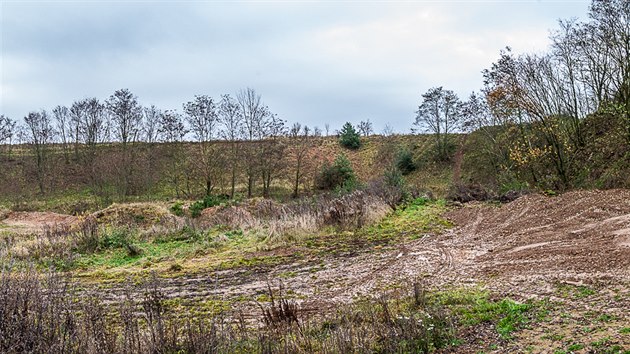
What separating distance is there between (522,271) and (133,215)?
18.2m

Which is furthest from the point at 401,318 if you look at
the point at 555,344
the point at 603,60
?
the point at 603,60

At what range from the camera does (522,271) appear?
7.41 meters

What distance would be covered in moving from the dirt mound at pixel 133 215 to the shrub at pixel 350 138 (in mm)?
29707

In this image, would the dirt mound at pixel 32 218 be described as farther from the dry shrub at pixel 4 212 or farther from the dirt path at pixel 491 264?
the dirt path at pixel 491 264

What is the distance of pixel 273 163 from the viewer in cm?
3719

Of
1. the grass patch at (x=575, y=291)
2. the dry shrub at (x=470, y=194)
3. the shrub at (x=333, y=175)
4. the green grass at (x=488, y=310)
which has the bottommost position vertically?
the green grass at (x=488, y=310)

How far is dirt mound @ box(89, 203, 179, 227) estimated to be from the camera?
20469mm

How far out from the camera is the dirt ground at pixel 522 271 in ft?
16.5

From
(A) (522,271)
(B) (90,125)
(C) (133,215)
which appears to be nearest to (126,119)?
(B) (90,125)

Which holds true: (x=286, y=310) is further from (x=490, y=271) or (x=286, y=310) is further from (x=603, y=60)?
(x=603, y=60)

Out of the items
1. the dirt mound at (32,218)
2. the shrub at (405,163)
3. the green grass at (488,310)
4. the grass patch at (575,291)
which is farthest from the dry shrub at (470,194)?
the dirt mound at (32,218)

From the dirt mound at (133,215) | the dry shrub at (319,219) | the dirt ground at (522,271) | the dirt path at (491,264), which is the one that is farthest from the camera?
the dirt mound at (133,215)

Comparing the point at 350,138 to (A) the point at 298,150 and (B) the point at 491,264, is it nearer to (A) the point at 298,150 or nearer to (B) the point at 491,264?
(A) the point at 298,150

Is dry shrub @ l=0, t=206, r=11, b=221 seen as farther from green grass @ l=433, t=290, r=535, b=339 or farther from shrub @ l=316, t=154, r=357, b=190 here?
green grass @ l=433, t=290, r=535, b=339
